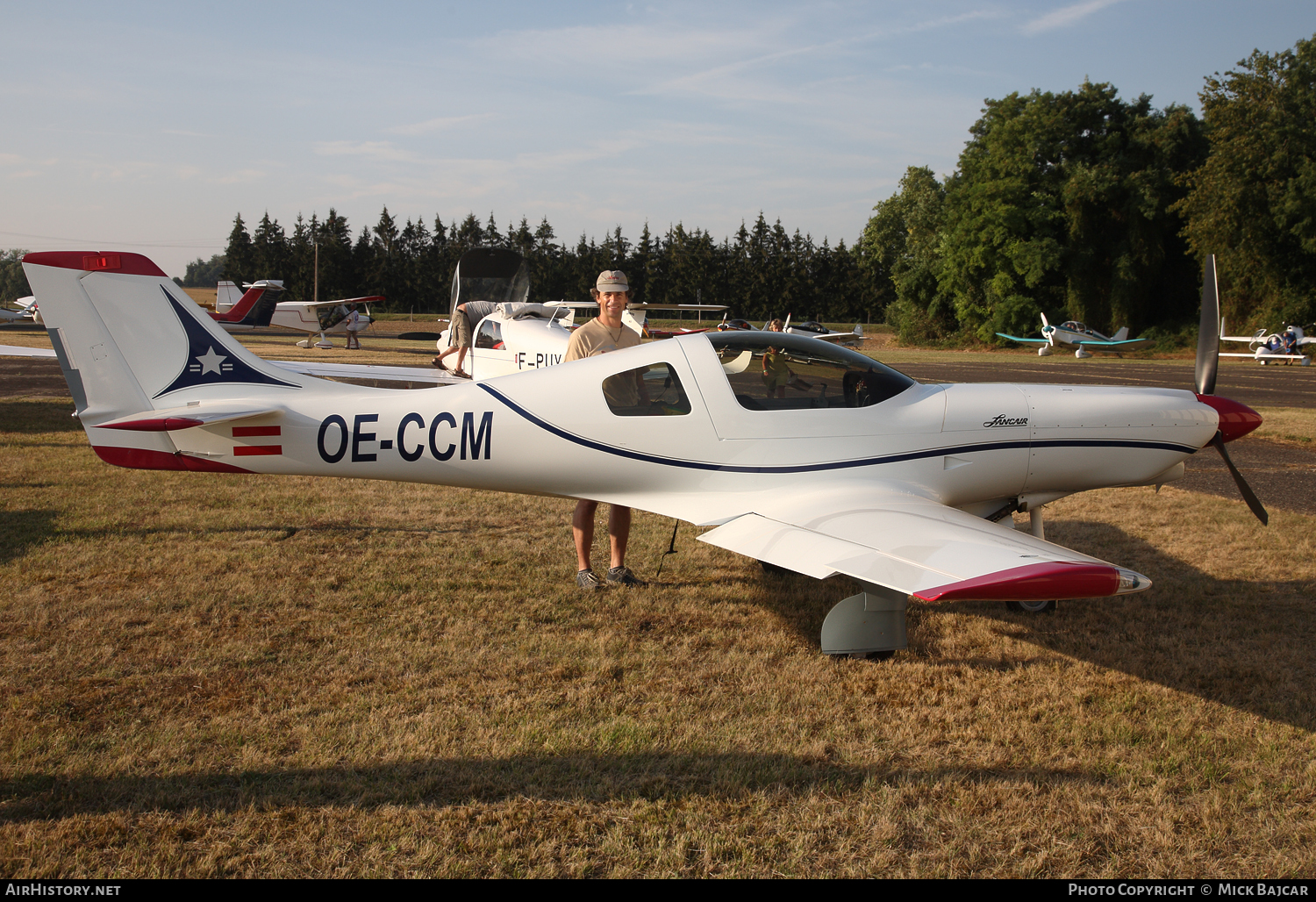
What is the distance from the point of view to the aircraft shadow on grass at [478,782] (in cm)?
278

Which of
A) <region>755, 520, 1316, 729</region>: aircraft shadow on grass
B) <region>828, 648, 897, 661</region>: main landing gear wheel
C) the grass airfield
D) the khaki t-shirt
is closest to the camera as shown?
the grass airfield

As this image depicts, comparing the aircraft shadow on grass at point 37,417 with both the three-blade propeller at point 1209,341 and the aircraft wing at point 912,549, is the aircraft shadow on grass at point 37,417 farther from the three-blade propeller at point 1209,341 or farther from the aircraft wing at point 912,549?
the three-blade propeller at point 1209,341

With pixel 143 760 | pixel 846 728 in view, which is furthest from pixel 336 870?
pixel 846 728

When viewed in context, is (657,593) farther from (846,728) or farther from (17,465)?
(17,465)

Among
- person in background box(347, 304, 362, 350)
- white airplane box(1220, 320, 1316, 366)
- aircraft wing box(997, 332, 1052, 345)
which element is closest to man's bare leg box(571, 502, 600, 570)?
person in background box(347, 304, 362, 350)

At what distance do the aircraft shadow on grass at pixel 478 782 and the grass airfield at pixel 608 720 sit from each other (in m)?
0.01

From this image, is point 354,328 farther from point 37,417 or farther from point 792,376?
point 792,376

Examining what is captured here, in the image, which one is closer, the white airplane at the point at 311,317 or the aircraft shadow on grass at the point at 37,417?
the aircraft shadow on grass at the point at 37,417

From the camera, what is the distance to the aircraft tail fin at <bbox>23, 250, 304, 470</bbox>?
439 cm

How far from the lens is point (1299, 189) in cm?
3906

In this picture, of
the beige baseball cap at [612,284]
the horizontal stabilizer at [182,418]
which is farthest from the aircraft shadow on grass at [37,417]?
the beige baseball cap at [612,284]

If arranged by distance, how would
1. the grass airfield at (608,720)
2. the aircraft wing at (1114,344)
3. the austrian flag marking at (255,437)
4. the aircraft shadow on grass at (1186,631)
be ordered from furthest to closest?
the aircraft wing at (1114,344), the austrian flag marking at (255,437), the aircraft shadow on grass at (1186,631), the grass airfield at (608,720)

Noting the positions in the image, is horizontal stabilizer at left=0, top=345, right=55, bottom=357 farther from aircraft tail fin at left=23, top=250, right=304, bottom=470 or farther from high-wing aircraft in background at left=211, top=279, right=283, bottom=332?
high-wing aircraft in background at left=211, top=279, right=283, bottom=332

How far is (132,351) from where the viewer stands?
14.9ft
